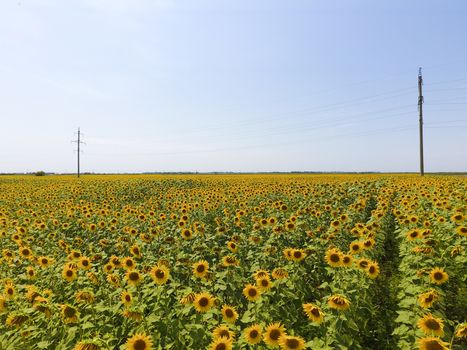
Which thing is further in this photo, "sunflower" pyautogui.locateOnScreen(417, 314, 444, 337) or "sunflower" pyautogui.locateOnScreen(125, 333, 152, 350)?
"sunflower" pyautogui.locateOnScreen(417, 314, 444, 337)

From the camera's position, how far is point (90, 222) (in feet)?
34.1

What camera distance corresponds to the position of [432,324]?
3678mm

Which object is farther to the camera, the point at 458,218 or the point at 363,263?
the point at 458,218

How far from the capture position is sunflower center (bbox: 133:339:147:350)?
3381 mm

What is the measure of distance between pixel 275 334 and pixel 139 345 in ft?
4.43

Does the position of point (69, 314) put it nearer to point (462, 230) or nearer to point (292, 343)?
point (292, 343)

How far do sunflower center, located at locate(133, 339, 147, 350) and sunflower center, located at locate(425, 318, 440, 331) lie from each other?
117 inches

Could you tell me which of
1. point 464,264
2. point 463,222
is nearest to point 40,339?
point 464,264

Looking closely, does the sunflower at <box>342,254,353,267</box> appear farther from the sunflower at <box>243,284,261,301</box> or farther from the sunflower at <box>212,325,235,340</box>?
the sunflower at <box>212,325,235,340</box>

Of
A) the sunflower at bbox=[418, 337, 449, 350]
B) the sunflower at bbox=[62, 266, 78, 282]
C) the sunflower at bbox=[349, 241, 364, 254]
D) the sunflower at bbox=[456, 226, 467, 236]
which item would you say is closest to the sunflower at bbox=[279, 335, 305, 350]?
the sunflower at bbox=[418, 337, 449, 350]


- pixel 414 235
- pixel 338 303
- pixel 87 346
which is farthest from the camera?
pixel 414 235

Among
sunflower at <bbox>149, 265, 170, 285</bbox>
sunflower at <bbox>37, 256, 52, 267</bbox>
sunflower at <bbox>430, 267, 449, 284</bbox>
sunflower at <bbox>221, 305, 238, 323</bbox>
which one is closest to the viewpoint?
sunflower at <bbox>221, 305, 238, 323</bbox>

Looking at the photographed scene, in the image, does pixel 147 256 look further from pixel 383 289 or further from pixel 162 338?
pixel 383 289

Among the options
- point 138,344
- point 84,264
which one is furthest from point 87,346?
point 84,264
